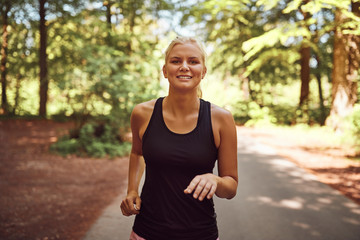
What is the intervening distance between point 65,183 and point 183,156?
6284mm

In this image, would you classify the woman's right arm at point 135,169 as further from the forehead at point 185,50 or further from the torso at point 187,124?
the forehead at point 185,50

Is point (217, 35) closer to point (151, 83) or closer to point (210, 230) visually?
point (151, 83)

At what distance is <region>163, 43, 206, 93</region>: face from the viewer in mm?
1663

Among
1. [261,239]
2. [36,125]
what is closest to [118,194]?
[261,239]

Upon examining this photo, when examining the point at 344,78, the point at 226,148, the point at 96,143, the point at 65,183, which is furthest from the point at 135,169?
the point at 344,78

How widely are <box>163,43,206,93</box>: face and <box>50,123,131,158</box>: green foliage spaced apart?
888 cm

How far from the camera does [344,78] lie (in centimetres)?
1166

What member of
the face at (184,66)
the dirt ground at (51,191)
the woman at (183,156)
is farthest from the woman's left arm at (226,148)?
the dirt ground at (51,191)

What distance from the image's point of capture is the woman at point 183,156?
1.62 m

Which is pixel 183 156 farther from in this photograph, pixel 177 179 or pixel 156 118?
pixel 156 118

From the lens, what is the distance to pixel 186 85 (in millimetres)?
1675

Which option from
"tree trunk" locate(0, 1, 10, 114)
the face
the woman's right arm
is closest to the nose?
the face

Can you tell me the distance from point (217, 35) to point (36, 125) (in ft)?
42.2

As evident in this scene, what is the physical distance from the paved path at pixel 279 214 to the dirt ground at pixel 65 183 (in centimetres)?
37
